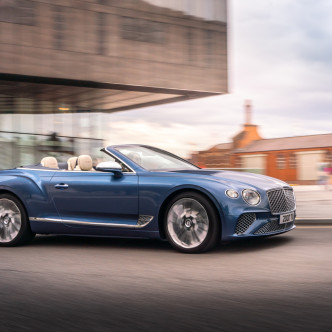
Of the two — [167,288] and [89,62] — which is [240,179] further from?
[89,62]

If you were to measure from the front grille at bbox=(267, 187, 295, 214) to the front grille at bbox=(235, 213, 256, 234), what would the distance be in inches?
12.8

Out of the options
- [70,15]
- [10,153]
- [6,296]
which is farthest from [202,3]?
[6,296]

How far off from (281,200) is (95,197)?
2.28 m

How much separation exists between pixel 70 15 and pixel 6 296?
22.4m

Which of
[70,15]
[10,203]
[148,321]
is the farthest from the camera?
[70,15]

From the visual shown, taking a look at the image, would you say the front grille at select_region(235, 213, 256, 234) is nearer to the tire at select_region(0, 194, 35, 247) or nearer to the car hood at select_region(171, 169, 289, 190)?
the car hood at select_region(171, 169, 289, 190)

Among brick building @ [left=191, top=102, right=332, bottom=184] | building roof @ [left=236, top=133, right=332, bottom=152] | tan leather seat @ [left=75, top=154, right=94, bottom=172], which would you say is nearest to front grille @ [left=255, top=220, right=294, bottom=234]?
tan leather seat @ [left=75, top=154, right=94, bottom=172]

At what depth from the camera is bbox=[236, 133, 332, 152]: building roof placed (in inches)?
2302

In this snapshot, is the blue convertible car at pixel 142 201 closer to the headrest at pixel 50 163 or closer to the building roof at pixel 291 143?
the headrest at pixel 50 163

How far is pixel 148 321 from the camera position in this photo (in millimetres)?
3857

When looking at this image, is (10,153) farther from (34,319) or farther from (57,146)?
(34,319)

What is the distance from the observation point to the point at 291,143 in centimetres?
6234

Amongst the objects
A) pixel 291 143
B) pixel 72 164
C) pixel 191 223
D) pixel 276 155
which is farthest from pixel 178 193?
pixel 291 143

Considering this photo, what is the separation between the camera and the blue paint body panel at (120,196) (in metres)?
6.71
